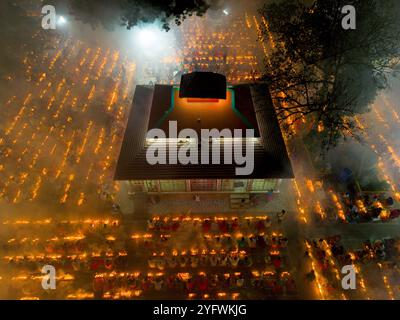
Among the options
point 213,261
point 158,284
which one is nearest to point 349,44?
point 213,261

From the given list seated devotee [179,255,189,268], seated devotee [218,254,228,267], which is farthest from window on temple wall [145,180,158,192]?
seated devotee [218,254,228,267]

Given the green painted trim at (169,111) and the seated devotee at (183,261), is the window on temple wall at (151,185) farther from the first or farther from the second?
the seated devotee at (183,261)

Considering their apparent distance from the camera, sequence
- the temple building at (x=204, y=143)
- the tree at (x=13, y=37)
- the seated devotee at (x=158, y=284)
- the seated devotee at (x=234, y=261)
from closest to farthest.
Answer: the seated devotee at (x=158, y=284) < the seated devotee at (x=234, y=261) < the temple building at (x=204, y=143) < the tree at (x=13, y=37)

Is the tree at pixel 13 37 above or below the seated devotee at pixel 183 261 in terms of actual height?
above

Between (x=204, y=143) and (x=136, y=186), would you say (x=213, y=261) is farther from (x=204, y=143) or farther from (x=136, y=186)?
(x=204, y=143)

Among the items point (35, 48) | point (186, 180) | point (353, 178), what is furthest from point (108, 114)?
point (353, 178)

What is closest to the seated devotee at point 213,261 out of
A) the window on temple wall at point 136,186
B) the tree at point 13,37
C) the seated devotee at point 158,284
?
the seated devotee at point 158,284

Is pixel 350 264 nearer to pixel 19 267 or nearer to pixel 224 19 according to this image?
pixel 19 267
